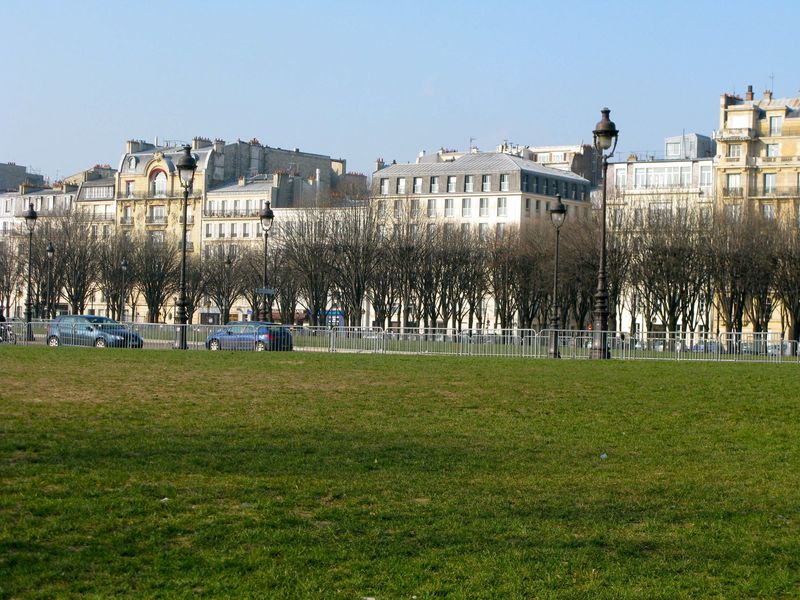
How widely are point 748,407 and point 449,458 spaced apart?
7939mm

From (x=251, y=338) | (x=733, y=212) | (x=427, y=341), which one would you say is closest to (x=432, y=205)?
(x=733, y=212)

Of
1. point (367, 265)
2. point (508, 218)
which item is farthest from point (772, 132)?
point (367, 265)

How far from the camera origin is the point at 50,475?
1255 cm

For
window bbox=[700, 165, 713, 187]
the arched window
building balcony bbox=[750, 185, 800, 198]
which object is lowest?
building balcony bbox=[750, 185, 800, 198]

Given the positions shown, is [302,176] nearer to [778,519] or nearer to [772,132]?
[772,132]

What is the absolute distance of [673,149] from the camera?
408 feet

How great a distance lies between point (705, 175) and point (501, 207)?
17.9m

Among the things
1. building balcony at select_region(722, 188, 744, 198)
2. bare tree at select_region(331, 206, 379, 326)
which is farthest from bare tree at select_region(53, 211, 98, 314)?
building balcony at select_region(722, 188, 744, 198)

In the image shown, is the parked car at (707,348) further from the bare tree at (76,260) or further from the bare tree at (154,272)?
the bare tree at (154,272)

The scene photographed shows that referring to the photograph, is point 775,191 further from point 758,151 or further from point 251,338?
point 251,338

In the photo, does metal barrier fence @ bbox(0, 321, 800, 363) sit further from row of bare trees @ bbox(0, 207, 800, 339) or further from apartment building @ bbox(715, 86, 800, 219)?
apartment building @ bbox(715, 86, 800, 219)

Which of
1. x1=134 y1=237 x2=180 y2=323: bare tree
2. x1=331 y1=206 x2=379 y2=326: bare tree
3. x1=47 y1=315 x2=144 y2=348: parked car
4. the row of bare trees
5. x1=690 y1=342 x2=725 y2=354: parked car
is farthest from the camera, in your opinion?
x1=134 y1=237 x2=180 y2=323: bare tree

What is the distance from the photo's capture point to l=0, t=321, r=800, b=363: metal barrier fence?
42.9m

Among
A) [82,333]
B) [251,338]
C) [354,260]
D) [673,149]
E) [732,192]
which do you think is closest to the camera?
[251,338]
